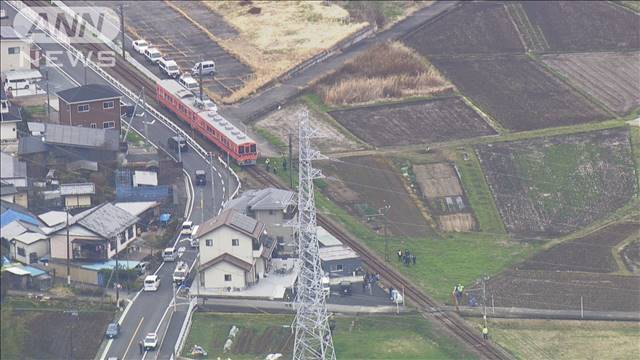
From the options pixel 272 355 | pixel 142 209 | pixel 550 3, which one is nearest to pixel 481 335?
pixel 272 355

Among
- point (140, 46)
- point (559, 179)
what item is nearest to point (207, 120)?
point (140, 46)

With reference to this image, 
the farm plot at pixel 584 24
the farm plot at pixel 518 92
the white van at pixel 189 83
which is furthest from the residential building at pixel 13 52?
the farm plot at pixel 584 24

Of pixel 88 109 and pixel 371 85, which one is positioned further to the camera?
pixel 371 85

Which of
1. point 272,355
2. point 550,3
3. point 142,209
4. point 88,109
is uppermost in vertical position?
point 550,3

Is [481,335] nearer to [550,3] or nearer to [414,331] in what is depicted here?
[414,331]

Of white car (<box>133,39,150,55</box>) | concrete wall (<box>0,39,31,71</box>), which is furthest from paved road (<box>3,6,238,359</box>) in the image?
white car (<box>133,39,150,55</box>)

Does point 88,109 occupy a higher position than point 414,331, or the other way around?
point 88,109

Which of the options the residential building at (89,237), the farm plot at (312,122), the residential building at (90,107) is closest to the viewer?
the residential building at (89,237)

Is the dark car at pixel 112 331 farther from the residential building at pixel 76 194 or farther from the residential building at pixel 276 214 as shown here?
the residential building at pixel 76 194
